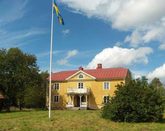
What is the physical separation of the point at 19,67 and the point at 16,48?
3327 millimetres

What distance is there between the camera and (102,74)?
2296 inches

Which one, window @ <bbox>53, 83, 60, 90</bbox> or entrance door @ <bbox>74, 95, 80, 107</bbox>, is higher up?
window @ <bbox>53, 83, 60, 90</bbox>

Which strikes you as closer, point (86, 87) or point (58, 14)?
point (58, 14)

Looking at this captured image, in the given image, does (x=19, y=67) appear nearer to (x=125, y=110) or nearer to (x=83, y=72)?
(x=83, y=72)

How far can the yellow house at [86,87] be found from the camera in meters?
56.9

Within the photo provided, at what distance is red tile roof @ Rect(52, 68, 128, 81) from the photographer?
5631 cm

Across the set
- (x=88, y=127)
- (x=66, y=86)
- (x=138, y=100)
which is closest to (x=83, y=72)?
(x=66, y=86)

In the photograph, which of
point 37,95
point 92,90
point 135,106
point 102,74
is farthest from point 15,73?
point 135,106

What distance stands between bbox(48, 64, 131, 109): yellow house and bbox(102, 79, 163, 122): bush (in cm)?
2681

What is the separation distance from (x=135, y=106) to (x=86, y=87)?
3140cm

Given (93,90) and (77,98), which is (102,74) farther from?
(77,98)

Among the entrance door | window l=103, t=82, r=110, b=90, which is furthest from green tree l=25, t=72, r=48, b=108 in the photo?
window l=103, t=82, r=110, b=90

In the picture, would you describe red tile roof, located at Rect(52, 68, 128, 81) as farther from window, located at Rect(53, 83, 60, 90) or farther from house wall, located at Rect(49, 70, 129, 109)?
window, located at Rect(53, 83, 60, 90)

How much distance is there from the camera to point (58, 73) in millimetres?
64250
